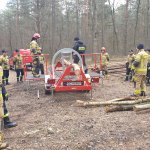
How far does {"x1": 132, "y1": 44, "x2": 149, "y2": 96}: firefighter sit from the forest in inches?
1233

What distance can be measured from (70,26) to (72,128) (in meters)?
42.6

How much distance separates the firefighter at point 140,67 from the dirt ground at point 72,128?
2.64 metres

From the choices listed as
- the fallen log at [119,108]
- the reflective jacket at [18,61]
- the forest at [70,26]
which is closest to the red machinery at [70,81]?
the fallen log at [119,108]

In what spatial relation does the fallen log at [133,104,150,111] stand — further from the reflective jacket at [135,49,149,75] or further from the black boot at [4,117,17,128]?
the black boot at [4,117,17,128]

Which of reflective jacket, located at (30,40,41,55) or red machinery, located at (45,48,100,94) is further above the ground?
reflective jacket, located at (30,40,41,55)

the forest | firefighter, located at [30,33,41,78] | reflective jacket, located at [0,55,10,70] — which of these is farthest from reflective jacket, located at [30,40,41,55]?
the forest

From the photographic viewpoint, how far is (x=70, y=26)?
49.8 m

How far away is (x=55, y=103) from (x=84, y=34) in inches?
1422

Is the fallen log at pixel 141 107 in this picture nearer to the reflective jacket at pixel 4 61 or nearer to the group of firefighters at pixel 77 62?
the group of firefighters at pixel 77 62

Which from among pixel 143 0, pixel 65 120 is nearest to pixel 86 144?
pixel 65 120

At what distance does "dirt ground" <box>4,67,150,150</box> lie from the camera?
23.3 feet

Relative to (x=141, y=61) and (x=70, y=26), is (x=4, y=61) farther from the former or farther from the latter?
(x=70, y=26)

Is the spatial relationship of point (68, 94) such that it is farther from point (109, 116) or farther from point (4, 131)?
point (4, 131)

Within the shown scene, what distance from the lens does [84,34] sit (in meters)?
46.8
